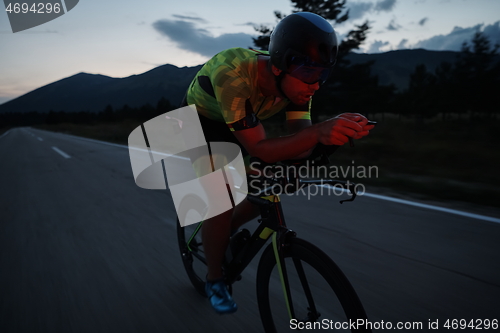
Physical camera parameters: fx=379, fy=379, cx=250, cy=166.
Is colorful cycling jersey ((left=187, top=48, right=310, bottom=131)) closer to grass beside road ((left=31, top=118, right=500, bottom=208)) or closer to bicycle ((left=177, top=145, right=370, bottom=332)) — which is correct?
bicycle ((left=177, top=145, right=370, bottom=332))

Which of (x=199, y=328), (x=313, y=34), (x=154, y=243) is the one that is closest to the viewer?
(x=313, y=34)

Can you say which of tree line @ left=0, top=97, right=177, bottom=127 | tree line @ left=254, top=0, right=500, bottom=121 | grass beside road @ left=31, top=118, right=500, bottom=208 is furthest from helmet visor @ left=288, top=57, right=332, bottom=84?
tree line @ left=254, top=0, right=500, bottom=121

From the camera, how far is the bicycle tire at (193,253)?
9.02 ft

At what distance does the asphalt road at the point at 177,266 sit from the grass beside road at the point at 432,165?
Answer: 106cm

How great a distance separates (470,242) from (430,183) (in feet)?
8.70

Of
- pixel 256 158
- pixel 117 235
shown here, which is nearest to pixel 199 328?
pixel 256 158

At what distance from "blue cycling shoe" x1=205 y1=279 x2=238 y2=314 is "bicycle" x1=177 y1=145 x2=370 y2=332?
0.16 metres

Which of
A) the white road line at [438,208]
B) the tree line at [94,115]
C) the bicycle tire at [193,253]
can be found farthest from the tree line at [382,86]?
the bicycle tire at [193,253]

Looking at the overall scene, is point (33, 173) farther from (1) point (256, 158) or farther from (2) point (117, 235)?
(1) point (256, 158)

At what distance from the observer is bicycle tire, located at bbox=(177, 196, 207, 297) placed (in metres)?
2.75

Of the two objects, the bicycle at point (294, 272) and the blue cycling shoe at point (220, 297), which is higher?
the bicycle at point (294, 272)

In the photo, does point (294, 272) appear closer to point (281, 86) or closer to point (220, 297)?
point (220, 297)

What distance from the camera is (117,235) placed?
13.7 feet

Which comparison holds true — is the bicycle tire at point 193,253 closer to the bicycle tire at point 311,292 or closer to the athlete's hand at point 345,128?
the bicycle tire at point 311,292
